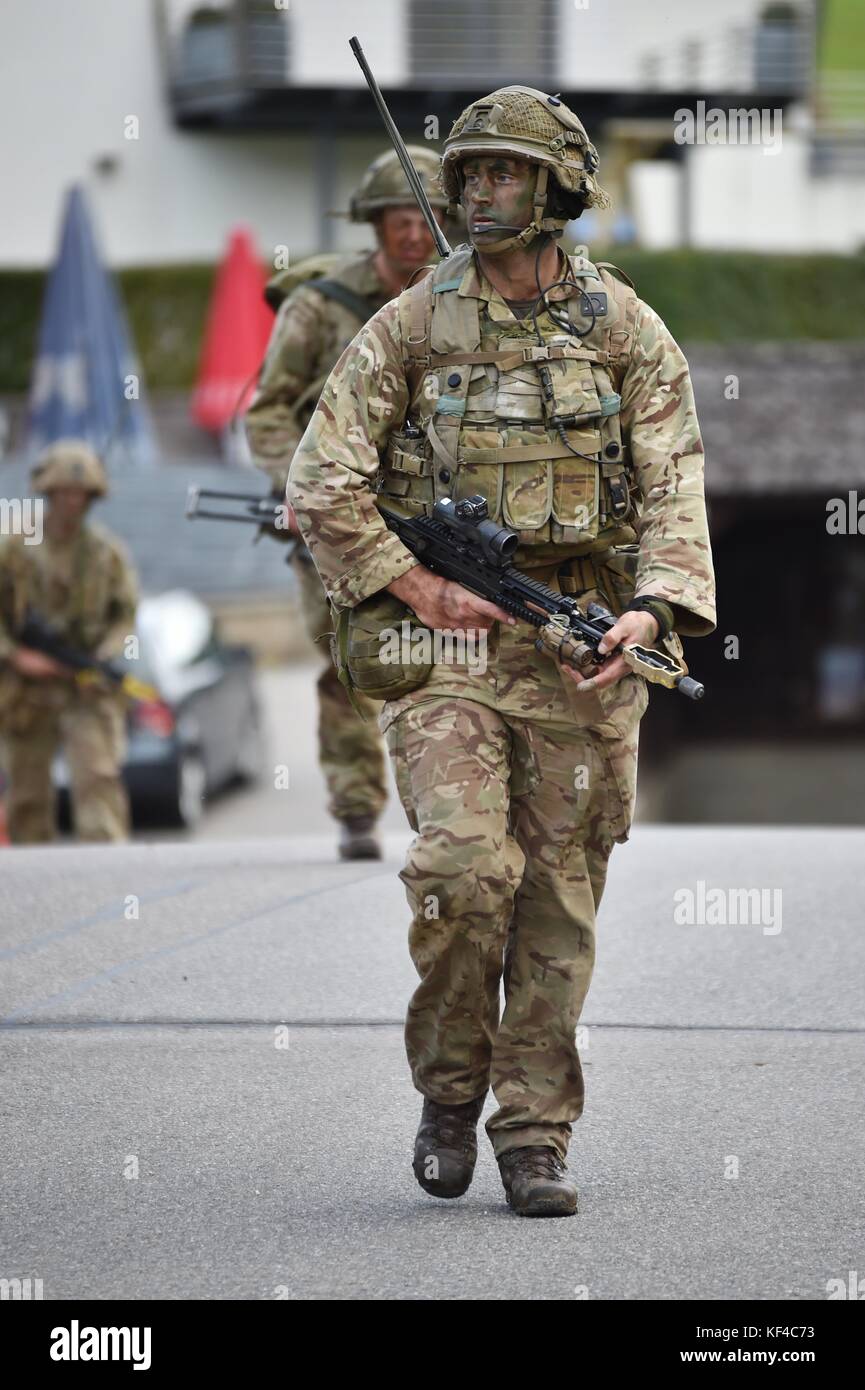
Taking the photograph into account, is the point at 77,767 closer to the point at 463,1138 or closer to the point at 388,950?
the point at 388,950

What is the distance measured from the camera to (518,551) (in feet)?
15.3

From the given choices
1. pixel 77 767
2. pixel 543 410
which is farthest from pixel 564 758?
pixel 77 767

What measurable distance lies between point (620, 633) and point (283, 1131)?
5.15 feet

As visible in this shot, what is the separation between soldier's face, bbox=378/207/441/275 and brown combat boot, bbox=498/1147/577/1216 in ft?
12.6

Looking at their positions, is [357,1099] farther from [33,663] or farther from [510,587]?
[33,663]

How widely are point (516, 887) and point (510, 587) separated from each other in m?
0.59

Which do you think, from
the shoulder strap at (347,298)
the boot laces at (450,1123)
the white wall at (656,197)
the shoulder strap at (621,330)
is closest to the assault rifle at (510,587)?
the shoulder strap at (621,330)

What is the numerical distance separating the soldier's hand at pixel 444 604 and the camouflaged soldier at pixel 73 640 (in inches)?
245

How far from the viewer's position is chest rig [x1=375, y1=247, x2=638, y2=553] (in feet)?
15.1

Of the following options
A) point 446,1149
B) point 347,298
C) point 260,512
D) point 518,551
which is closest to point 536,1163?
point 446,1149

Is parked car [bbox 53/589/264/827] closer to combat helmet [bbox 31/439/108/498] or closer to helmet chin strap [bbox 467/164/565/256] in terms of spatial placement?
combat helmet [bbox 31/439/108/498]

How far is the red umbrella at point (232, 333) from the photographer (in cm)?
3275

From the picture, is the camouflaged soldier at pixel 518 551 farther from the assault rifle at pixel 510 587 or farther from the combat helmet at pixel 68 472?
the combat helmet at pixel 68 472

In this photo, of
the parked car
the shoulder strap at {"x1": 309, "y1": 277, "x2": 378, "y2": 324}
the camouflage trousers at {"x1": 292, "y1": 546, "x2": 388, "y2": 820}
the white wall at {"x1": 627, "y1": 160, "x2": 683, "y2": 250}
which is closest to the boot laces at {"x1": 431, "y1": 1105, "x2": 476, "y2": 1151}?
the camouflage trousers at {"x1": 292, "y1": 546, "x2": 388, "y2": 820}
